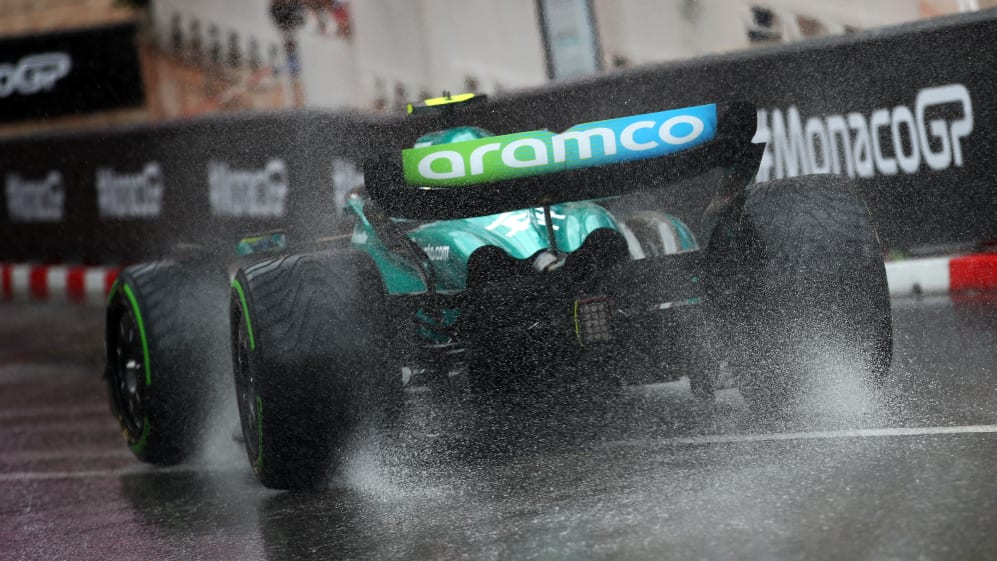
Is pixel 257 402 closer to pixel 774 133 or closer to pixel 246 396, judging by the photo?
pixel 246 396

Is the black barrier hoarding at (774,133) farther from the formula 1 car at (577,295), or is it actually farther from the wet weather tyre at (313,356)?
the wet weather tyre at (313,356)

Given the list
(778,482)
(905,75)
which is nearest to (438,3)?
(905,75)

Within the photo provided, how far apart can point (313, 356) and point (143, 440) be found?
201 centimetres

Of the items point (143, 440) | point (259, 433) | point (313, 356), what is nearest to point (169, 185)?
point (143, 440)

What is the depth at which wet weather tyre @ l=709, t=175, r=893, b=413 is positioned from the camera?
5383mm

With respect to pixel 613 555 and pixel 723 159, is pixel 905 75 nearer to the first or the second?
pixel 723 159

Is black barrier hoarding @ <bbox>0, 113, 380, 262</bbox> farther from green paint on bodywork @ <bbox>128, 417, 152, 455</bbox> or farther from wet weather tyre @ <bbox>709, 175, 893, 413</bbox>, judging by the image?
wet weather tyre @ <bbox>709, 175, 893, 413</bbox>

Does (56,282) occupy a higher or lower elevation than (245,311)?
lower

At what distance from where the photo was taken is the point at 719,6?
33.9ft

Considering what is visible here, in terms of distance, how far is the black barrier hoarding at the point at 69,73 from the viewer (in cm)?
1852

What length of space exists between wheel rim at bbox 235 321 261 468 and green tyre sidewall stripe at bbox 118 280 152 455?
0.95m

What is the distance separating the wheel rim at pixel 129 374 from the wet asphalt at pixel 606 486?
246 mm

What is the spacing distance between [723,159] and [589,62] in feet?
18.3

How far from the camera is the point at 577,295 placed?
5355mm
